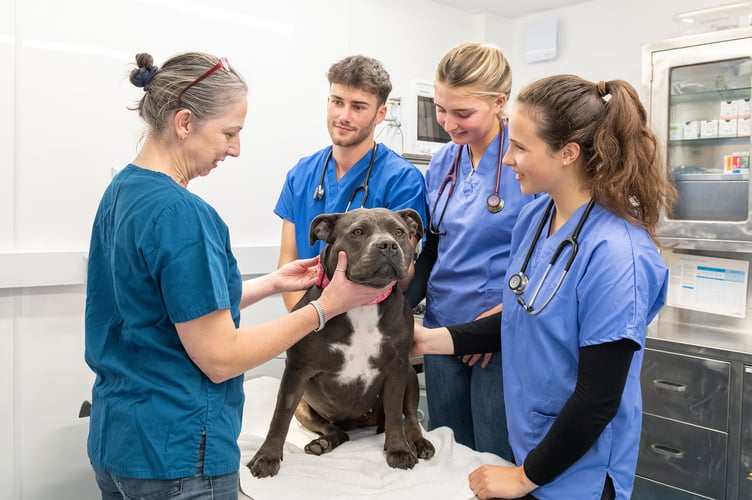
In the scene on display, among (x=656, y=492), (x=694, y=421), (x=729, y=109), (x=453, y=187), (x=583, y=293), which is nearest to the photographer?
(x=583, y=293)

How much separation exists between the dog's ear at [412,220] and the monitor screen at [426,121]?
1960 millimetres

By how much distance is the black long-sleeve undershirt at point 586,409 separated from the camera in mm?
1156

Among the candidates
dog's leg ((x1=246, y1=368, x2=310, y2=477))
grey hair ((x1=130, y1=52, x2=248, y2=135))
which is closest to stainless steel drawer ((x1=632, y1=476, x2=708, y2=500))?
dog's leg ((x1=246, y1=368, x2=310, y2=477))

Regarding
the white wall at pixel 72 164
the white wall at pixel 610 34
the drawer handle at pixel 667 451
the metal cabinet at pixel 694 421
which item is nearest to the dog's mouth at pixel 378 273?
the white wall at pixel 72 164

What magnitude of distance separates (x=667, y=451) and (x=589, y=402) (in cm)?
196

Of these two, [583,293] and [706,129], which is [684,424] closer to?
[706,129]

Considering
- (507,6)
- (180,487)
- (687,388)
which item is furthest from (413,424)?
(507,6)

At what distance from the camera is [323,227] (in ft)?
5.10

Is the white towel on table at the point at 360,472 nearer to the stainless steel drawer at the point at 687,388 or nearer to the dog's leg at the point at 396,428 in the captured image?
the dog's leg at the point at 396,428

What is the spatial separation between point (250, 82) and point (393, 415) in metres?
2.12

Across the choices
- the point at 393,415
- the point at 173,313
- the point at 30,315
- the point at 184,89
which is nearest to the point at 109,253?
the point at 173,313

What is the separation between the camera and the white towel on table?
134cm

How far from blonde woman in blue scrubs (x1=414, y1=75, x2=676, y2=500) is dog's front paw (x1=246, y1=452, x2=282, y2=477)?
0.44m

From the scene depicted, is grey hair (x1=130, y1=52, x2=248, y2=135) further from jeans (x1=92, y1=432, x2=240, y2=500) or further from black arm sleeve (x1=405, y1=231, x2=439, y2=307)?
black arm sleeve (x1=405, y1=231, x2=439, y2=307)
